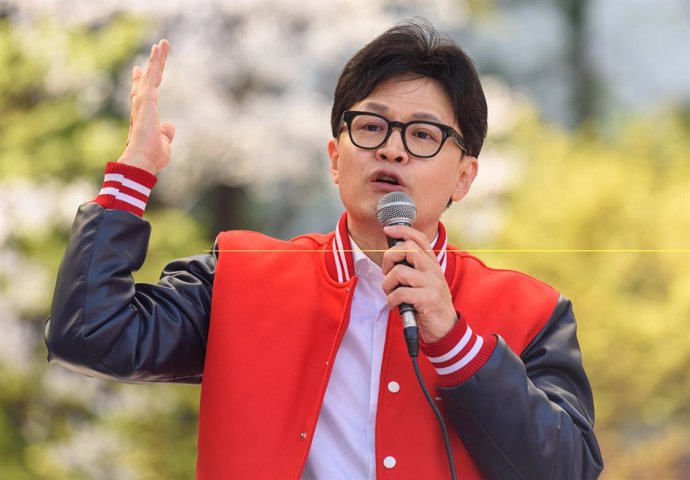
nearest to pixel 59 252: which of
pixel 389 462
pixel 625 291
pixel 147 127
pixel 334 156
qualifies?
pixel 625 291

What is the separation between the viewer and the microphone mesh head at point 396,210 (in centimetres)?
170

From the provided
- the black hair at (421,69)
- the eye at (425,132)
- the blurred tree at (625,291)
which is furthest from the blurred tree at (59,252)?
the eye at (425,132)

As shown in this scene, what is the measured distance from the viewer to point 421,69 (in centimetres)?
192

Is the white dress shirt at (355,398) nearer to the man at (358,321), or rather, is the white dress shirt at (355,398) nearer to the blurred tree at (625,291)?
the man at (358,321)

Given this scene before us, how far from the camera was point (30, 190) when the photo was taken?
16.3 feet

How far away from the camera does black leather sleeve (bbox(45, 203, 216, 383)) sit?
167 cm

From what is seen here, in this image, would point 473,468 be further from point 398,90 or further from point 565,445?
point 398,90

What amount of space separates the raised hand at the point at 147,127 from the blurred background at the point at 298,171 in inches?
121

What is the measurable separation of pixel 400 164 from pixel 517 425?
508 mm

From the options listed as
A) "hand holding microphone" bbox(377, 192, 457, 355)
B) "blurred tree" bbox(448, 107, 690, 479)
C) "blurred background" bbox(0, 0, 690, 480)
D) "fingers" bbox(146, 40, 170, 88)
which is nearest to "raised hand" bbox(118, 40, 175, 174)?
"fingers" bbox(146, 40, 170, 88)

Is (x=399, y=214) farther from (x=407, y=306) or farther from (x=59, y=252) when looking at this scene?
(x=59, y=252)

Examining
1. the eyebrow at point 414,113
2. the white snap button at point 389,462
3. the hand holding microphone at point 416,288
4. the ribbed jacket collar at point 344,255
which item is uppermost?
the eyebrow at point 414,113

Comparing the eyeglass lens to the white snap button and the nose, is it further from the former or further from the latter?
the white snap button

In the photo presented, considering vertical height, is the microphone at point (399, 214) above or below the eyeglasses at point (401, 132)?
below
